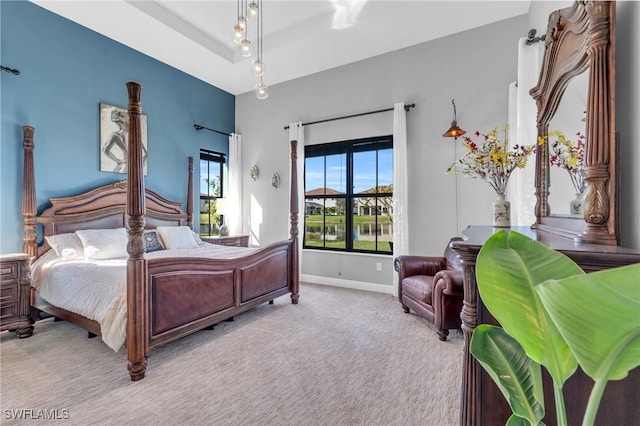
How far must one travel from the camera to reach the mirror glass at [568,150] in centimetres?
147

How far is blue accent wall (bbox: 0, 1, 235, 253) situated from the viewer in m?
3.04

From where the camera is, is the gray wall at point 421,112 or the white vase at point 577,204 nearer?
the white vase at point 577,204

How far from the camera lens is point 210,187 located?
5.34 metres

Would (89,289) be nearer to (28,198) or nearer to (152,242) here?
(152,242)

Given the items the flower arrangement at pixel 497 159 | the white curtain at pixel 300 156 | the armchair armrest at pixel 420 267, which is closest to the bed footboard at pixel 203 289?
the white curtain at pixel 300 156

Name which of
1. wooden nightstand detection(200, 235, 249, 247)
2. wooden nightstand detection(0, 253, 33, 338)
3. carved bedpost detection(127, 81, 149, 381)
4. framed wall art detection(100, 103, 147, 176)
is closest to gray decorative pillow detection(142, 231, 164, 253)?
wooden nightstand detection(200, 235, 249, 247)

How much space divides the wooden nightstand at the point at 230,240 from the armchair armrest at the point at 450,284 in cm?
327

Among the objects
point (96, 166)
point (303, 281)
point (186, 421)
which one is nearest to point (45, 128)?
point (96, 166)

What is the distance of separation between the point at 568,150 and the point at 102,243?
4100 millimetres

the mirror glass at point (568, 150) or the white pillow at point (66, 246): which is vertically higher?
the mirror glass at point (568, 150)

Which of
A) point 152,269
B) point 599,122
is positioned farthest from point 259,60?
point 599,122

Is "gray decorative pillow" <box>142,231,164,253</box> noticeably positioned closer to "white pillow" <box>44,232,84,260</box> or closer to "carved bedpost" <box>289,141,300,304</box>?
"white pillow" <box>44,232,84,260</box>

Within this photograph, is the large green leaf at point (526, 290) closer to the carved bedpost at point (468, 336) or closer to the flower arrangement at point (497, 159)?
the carved bedpost at point (468, 336)

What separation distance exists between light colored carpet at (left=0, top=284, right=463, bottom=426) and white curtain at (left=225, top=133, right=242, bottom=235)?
2.60 m
